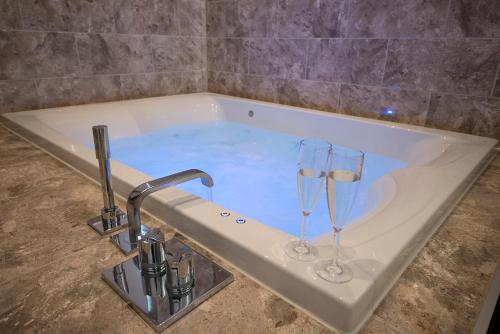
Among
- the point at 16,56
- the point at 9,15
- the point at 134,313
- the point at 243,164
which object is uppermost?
the point at 9,15

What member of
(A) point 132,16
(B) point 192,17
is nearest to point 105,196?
(A) point 132,16

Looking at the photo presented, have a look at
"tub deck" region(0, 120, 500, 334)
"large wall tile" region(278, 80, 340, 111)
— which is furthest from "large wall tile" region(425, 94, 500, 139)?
"tub deck" region(0, 120, 500, 334)

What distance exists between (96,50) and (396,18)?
180 cm

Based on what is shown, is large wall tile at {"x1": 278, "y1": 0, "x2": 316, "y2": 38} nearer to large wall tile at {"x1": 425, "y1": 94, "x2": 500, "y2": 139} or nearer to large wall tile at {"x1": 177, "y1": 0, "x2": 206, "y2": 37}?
large wall tile at {"x1": 177, "y1": 0, "x2": 206, "y2": 37}

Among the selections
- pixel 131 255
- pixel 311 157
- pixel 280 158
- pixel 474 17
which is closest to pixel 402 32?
pixel 474 17

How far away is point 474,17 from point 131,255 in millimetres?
1729

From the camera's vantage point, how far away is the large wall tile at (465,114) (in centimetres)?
157

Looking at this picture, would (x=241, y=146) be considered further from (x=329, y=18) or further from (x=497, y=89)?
(x=497, y=89)

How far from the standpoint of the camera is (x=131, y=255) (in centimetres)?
70

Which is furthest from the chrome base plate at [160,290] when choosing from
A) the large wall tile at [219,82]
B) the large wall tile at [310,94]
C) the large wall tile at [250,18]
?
the large wall tile at [219,82]

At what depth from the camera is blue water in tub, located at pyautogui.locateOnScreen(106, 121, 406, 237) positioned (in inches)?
55.2

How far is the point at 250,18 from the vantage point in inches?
95.1

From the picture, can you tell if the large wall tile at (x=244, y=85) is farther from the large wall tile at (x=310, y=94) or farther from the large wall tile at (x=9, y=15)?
the large wall tile at (x=9, y=15)

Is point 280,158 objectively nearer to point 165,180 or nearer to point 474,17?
point 474,17
